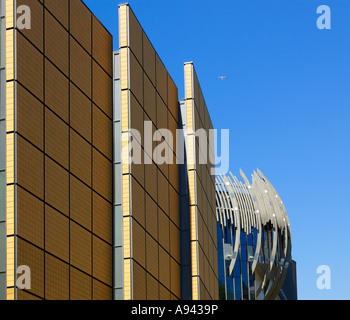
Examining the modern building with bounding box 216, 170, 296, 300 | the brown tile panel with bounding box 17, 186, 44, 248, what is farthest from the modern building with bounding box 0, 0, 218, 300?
the modern building with bounding box 216, 170, 296, 300

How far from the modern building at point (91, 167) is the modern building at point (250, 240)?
2821 centimetres

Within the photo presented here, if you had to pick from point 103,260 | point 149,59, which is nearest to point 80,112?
point 103,260

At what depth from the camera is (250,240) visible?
68188mm

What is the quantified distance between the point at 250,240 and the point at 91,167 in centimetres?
4220

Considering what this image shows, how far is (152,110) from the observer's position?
33219 mm

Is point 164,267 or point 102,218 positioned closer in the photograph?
point 102,218

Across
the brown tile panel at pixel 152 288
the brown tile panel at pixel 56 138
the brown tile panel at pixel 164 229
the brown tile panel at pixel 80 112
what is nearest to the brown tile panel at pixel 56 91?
the brown tile panel at pixel 56 138

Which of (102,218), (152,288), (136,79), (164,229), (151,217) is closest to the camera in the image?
(102,218)

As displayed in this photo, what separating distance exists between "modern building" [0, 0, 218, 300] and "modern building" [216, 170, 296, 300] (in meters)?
28.2

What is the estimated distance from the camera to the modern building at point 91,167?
2253 cm

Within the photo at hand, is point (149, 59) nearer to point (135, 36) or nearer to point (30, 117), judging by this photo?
point (135, 36)

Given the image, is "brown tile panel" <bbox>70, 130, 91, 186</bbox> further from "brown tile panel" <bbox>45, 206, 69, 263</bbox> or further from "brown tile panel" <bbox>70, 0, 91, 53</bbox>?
"brown tile panel" <bbox>70, 0, 91, 53</bbox>
